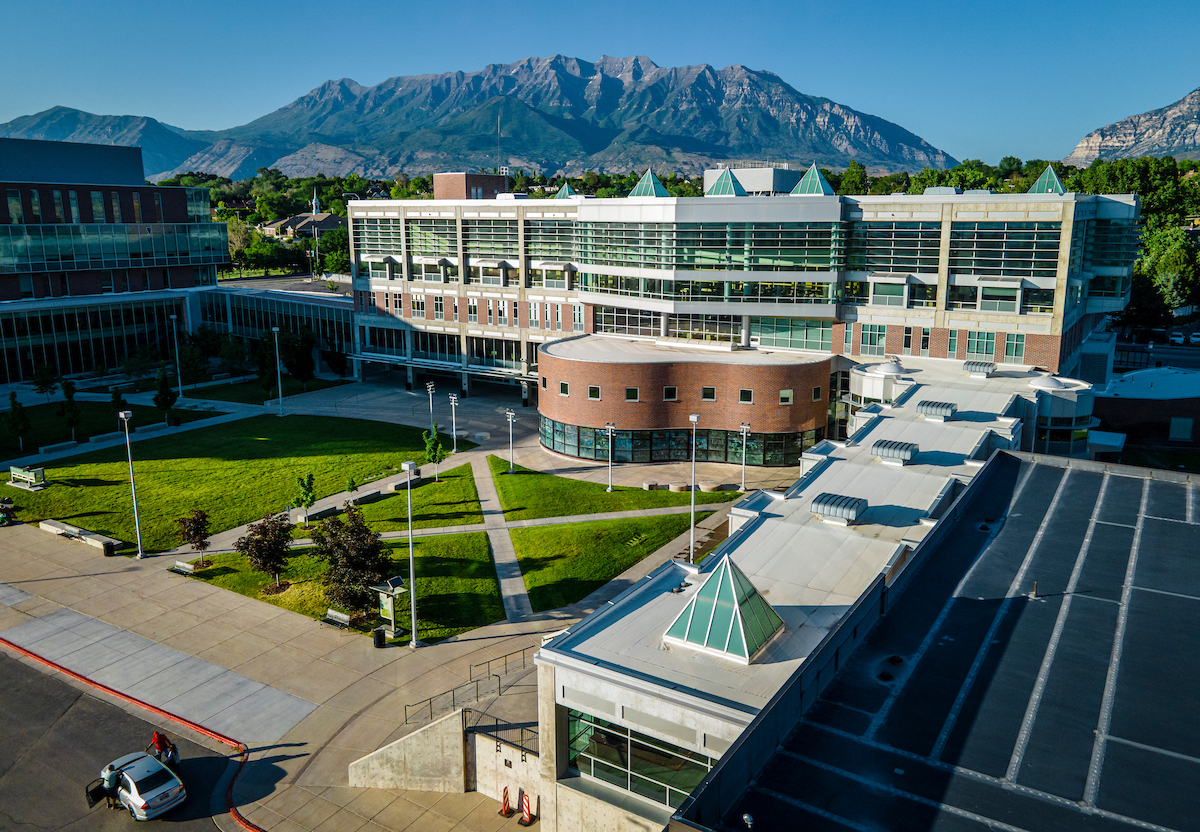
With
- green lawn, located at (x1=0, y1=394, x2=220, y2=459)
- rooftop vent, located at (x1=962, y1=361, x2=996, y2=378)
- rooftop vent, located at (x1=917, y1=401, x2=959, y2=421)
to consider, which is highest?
rooftop vent, located at (x1=962, y1=361, x2=996, y2=378)

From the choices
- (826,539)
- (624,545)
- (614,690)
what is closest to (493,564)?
(624,545)

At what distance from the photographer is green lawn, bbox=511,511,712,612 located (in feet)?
121

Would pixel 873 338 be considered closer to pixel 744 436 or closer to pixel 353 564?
pixel 744 436

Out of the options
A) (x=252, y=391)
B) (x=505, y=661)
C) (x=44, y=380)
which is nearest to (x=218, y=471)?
(x=252, y=391)

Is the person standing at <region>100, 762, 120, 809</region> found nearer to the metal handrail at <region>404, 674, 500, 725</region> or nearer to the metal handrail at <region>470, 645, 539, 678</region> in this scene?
the metal handrail at <region>404, 674, 500, 725</region>

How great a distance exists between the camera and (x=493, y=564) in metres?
39.3

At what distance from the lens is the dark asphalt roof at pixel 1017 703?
607 inches

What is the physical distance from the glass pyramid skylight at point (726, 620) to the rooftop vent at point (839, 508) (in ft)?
27.5

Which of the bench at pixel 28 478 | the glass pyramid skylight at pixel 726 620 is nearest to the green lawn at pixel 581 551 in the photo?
the glass pyramid skylight at pixel 726 620

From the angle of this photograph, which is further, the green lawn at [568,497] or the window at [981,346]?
the window at [981,346]

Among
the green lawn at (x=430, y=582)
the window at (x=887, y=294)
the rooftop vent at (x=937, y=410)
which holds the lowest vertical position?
the green lawn at (x=430, y=582)

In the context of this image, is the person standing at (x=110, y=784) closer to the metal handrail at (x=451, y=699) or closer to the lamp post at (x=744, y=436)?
the metal handrail at (x=451, y=699)

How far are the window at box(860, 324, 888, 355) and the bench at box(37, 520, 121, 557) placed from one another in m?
45.7

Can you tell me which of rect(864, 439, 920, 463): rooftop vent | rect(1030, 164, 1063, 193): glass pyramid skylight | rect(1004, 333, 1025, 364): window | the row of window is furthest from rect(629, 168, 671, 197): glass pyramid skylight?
rect(864, 439, 920, 463): rooftop vent
